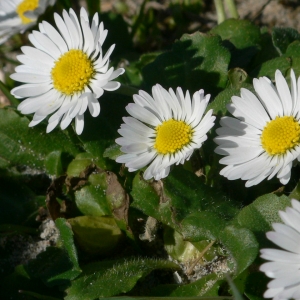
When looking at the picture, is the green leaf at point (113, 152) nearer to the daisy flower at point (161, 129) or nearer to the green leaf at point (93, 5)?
the daisy flower at point (161, 129)

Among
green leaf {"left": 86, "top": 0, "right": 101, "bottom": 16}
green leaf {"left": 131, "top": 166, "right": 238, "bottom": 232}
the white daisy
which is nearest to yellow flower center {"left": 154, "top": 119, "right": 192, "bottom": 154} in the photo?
green leaf {"left": 131, "top": 166, "right": 238, "bottom": 232}

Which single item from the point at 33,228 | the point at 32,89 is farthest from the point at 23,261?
the point at 32,89

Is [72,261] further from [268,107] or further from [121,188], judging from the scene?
[268,107]

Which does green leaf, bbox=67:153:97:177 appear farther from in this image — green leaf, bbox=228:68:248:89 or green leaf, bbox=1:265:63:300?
green leaf, bbox=228:68:248:89

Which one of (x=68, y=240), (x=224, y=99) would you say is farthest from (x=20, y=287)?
(x=224, y=99)

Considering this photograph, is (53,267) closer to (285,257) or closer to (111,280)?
(111,280)

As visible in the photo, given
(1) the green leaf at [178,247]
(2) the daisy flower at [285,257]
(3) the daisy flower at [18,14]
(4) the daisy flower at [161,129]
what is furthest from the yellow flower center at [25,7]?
(2) the daisy flower at [285,257]
